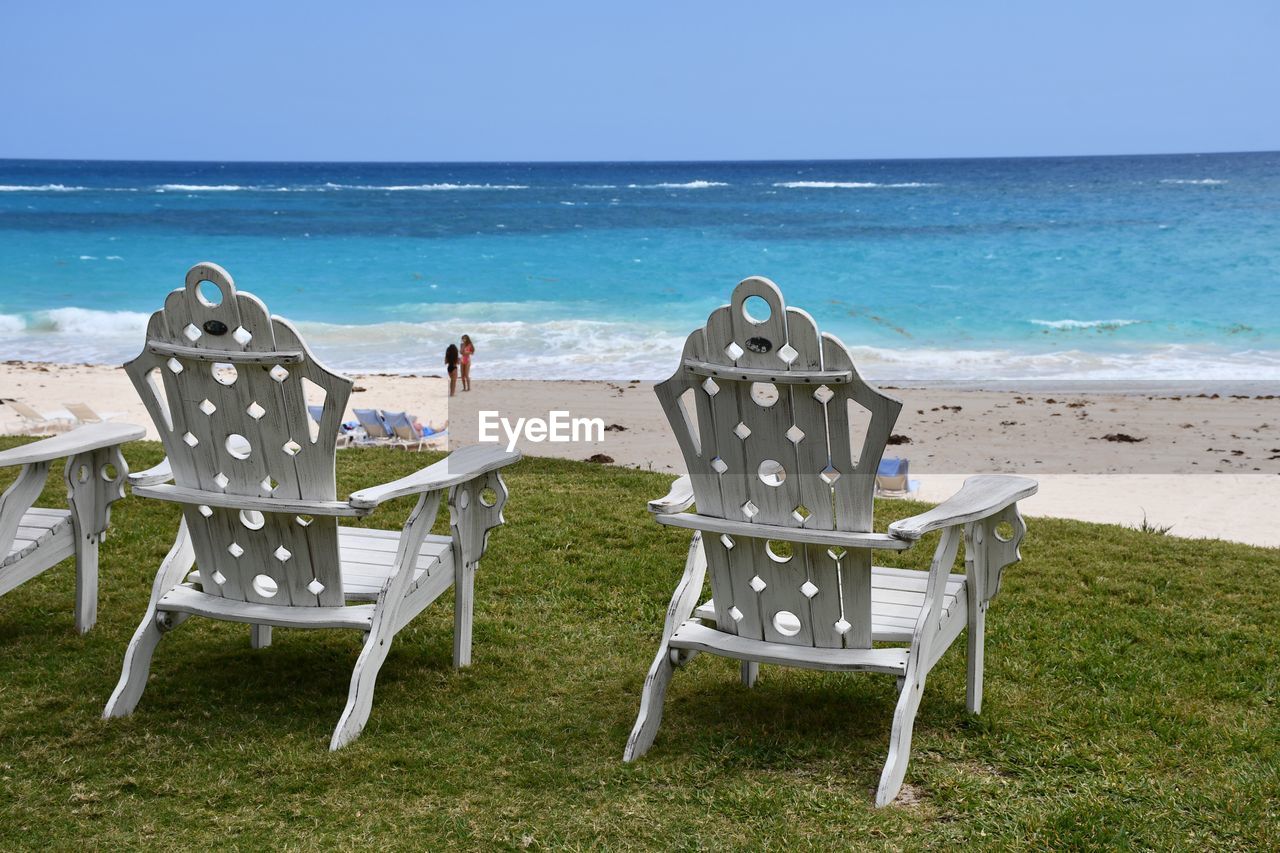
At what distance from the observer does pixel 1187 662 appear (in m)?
4.11

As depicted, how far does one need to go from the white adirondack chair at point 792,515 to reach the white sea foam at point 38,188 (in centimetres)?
7209

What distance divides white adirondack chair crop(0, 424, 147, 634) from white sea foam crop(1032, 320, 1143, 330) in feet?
79.6

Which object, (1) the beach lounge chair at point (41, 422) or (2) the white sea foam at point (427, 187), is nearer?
(1) the beach lounge chair at point (41, 422)

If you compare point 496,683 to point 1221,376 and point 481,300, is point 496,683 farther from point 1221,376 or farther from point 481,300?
point 481,300

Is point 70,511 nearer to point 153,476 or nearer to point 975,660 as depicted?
point 153,476

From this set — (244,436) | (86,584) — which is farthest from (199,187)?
(244,436)

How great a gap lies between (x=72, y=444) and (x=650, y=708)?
85.6 inches

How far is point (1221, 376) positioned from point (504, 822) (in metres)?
18.9

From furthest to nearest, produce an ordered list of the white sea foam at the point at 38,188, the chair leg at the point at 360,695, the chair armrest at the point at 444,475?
the white sea foam at the point at 38,188, the chair leg at the point at 360,695, the chair armrest at the point at 444,475

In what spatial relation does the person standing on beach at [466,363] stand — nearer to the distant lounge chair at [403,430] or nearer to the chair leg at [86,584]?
the distant lounge chair at [403,430]

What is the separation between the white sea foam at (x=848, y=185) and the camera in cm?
6575

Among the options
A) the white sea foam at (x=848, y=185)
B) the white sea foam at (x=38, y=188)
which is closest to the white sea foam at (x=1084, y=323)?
the white sea foam at (x=848, y=185)

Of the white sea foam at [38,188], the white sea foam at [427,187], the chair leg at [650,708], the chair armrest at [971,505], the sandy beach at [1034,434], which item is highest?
the white sea foam at [427,187]

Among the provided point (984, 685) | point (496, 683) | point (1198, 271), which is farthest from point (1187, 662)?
point (1198, 271)
